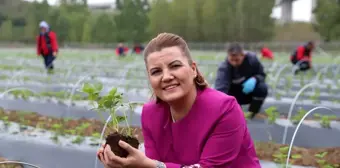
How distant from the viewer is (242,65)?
5.26m

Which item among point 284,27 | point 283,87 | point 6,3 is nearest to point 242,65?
point 283,87

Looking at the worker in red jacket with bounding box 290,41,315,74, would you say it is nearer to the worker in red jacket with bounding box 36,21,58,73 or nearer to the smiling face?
the worker in red jacket with bounding box 36,21,58,73

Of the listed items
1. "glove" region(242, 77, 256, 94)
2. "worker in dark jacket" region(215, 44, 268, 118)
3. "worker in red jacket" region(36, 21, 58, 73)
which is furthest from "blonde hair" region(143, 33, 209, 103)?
"worker in red jacket" region(36, 21, 58, 73)

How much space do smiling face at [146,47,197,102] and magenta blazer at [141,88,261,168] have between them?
0.12m

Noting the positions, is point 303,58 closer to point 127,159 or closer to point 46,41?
point 46,41

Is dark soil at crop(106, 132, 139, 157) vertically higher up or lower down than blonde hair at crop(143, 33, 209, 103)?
lower down

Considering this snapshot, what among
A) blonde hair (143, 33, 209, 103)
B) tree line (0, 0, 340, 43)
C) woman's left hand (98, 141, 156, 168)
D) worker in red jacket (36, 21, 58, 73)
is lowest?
tree line (0, 0, 340, 43)

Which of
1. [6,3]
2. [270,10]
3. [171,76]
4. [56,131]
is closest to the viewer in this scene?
[171,76]

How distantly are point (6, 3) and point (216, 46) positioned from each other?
27067mm

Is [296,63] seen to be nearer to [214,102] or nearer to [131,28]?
[214,102]

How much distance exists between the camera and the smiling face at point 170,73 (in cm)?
197

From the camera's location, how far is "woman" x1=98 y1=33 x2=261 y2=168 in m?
1.99

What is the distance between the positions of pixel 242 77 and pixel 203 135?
3348mm

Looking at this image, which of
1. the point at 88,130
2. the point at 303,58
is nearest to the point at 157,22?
the point at 303,58
